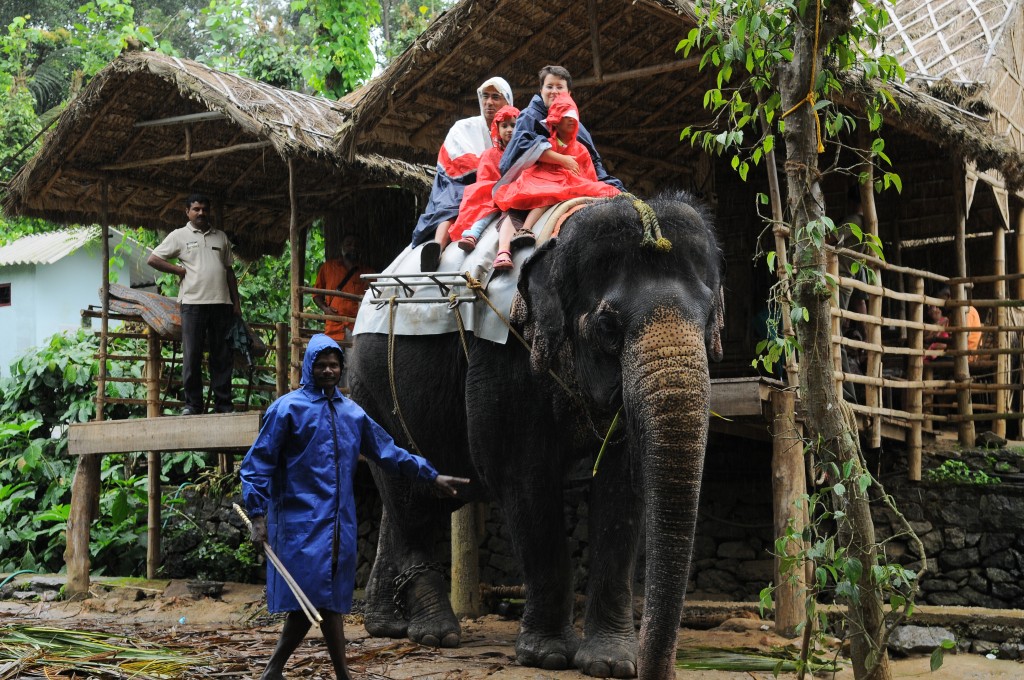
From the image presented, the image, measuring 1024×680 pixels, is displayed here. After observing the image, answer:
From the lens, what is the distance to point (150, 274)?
2459 centimetres

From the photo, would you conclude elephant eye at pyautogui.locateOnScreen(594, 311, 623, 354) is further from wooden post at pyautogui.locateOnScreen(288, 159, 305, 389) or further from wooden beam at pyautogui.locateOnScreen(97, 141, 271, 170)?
wooden beam at pyautogui.locateOnScreen(97, 141, 271, 170)

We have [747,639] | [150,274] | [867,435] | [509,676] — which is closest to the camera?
[509,676]

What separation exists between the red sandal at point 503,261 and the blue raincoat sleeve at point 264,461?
1645 mm

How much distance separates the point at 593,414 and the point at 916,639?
260cm

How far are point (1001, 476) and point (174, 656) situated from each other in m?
6.18

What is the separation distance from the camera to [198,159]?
1005cm

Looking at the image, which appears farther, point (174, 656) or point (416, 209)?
point (416, 209)

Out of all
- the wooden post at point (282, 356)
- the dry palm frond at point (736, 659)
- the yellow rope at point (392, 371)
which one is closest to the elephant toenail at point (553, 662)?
the dry palm frond at point (736, 659)

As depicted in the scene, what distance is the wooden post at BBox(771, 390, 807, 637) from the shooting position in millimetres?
6867

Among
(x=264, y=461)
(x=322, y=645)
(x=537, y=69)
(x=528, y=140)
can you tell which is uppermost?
(x=537, y=69)

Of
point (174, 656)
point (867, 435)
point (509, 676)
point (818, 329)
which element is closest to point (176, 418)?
point (174, 656)

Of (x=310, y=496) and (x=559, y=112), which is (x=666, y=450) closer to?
(x=310, y=496)

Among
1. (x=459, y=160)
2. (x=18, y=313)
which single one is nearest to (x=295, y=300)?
(x=459, y=160)

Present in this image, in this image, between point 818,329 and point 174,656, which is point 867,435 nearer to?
point 818,329
